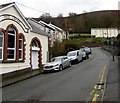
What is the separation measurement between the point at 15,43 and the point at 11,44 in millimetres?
608

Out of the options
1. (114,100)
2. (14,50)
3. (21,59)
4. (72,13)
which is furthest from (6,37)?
(72,13)

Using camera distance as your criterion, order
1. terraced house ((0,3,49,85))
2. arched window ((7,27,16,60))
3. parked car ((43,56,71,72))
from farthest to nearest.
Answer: parked car ((43,56,71,72)) < arched window ((7,27,16,60)) < terraced house ((0,3,49,85))

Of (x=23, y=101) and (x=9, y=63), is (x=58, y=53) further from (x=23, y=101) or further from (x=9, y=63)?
(x=23, y=101)

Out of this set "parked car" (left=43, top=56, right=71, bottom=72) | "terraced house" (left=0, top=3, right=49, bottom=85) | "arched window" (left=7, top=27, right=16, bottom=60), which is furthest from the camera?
"parked car" (left=43, top=56, right=71, bottom=72)

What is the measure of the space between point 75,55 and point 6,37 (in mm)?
14733

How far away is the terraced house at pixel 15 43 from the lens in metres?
23.3

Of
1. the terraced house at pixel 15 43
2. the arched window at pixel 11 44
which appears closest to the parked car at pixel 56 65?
the terraced house at pixel 15 43

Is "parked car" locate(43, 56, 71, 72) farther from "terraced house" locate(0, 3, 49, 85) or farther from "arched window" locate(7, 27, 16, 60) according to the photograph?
"arched window" locate(7, 27, 16, 60)

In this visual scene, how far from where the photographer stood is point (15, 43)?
25500 millimetres

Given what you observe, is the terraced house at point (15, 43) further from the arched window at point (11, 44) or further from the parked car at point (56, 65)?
the parked car at point (56, 65)

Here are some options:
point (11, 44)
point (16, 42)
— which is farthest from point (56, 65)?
point (11, 44)

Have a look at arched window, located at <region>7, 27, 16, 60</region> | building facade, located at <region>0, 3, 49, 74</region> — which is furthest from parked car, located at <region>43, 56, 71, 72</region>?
arched window, located at <region>7, 27, 16, 60</region>

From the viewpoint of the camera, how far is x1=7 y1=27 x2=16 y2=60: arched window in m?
24.6

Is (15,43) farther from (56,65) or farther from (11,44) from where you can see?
(56,65)
